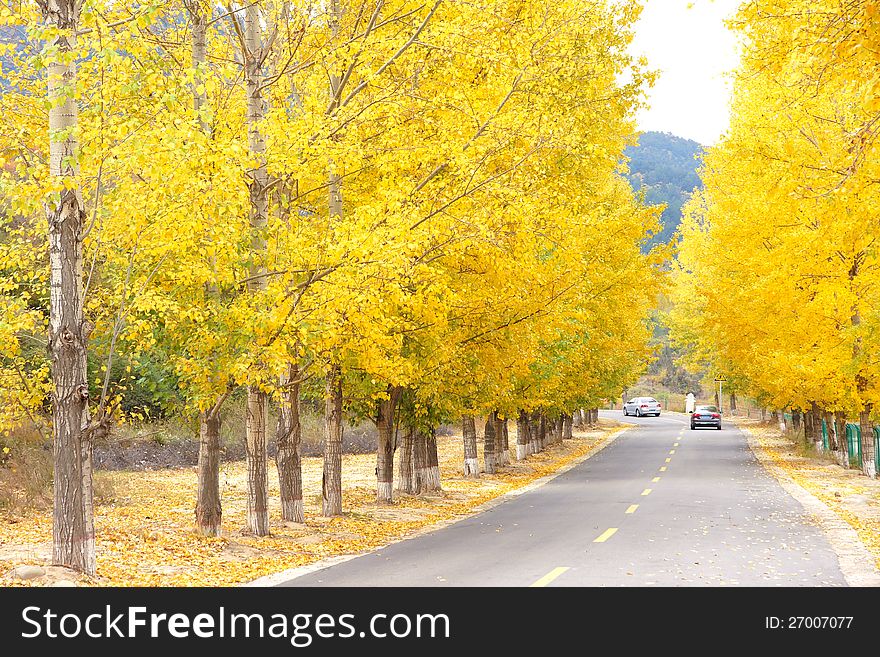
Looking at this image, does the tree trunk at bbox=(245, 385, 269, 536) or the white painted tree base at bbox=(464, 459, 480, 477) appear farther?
the white painted tree base at bbox=(464, 459, 480, 477)

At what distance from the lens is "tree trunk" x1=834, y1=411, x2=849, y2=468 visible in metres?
31.8

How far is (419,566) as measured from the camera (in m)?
12.5

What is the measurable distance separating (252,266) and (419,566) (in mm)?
5335

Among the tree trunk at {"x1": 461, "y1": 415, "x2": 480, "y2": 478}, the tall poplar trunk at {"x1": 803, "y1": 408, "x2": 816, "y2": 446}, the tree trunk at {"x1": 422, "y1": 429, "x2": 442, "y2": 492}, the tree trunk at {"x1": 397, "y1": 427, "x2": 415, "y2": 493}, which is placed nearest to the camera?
the tree trunk at {"x1": 397, "y1": 427, "x2": 415, "y2": 493}

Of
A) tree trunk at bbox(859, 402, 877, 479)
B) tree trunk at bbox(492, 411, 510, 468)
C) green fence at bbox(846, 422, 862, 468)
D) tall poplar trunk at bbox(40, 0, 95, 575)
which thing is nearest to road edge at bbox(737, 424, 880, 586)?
tree trunk at bbox(859, 402, 877, 479)

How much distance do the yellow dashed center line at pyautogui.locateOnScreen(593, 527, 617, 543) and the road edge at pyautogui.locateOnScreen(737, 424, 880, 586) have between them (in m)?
3.26

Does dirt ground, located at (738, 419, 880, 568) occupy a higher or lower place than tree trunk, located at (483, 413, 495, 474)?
lower

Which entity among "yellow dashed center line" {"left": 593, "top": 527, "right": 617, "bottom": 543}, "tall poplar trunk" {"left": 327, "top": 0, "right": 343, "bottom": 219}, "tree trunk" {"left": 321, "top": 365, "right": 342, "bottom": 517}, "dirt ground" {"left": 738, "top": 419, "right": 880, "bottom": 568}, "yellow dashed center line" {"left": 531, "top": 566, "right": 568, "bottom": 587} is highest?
"tall poplar trunk" {"left": 327, "top": 0, "right": 343, "bottom": 219}

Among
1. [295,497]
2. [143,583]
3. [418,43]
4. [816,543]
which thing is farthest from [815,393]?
[143,583]

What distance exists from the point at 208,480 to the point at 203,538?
953 mm

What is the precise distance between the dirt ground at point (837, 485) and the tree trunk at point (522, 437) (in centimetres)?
934

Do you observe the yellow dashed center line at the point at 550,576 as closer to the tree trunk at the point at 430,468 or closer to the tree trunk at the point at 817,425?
the tree trunk at the point at 430,468

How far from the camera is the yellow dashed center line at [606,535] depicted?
14930mm

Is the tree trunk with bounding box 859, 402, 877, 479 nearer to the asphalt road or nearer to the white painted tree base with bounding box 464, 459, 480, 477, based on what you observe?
the asphalt road
